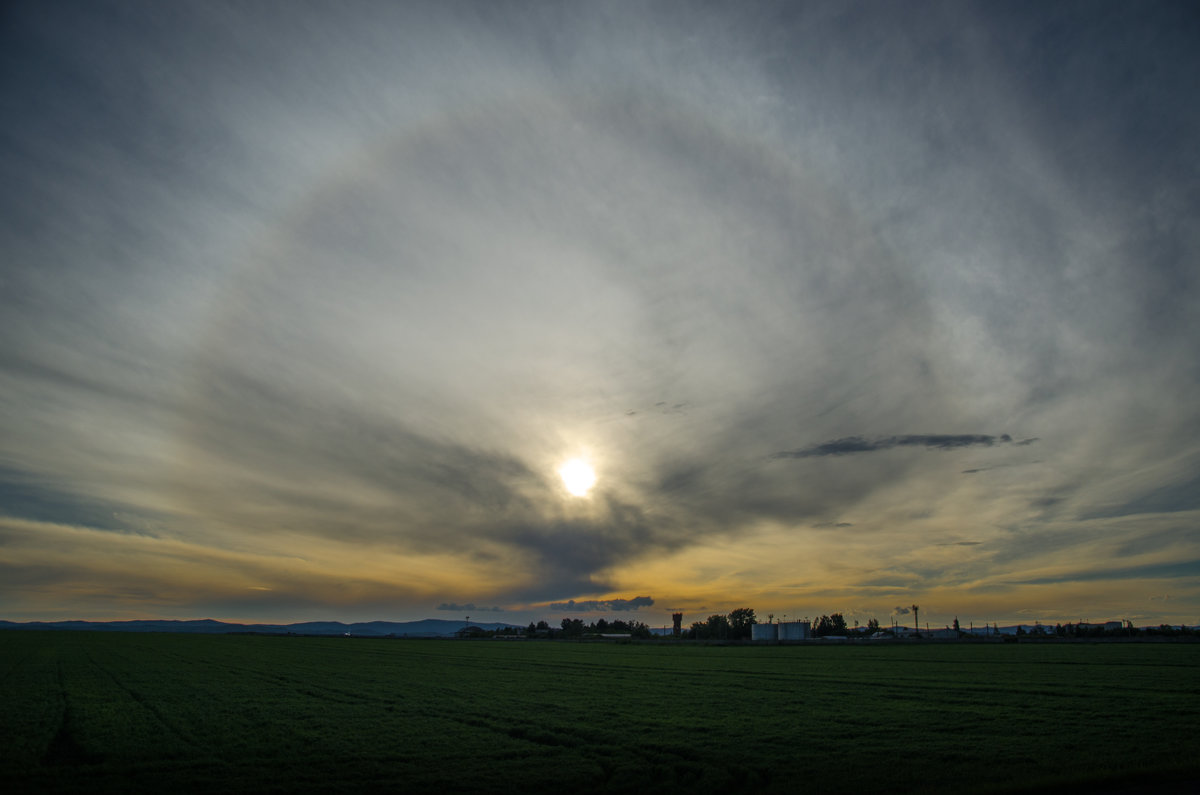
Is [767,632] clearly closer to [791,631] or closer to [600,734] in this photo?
[791,631]

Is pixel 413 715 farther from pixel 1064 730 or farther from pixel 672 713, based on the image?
pixel 1064 730

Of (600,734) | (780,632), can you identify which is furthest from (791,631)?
(600,734)

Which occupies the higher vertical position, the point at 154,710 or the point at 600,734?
the point at 600,734

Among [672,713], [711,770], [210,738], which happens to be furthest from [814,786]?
[210,738]

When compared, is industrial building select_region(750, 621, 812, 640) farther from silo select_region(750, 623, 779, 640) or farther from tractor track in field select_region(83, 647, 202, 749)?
tractor track in field select_region(83, 647, 202, 749)

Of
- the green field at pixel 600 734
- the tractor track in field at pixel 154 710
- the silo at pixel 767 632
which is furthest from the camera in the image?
the silo at pixel 767 632

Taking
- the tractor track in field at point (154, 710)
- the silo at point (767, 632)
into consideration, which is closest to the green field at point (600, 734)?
the tractor track in field at point (154, 710)

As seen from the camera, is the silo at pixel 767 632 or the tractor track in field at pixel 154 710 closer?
the tractor track in field at pixel 154 710

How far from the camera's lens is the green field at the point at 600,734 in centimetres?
1884

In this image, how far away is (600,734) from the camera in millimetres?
25750

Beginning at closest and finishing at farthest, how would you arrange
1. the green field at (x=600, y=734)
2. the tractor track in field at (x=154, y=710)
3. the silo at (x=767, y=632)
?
the green field at (x=600, y=734) < the tractor track in field at (x=154, y=710) < the silo at (x=767, y=632)

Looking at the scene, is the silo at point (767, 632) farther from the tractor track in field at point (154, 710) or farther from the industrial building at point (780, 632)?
the tractor track in field at point (154, 710)

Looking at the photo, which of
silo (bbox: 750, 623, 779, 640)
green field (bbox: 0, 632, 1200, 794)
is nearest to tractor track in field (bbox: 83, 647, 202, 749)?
green field (bbox: 0, 632, 1200, 794)

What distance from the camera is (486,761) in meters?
21.1
